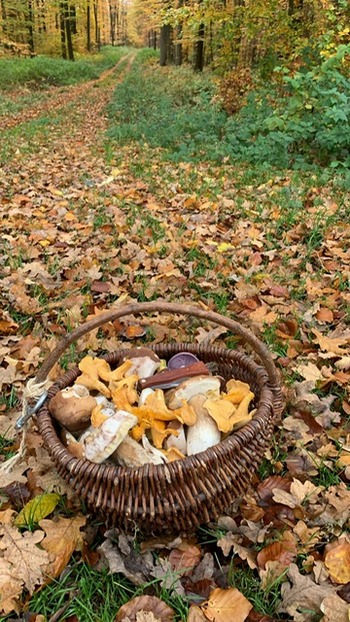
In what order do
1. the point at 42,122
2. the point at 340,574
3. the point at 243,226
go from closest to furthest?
the point at 340,574 → the point at 243,226 → the point at 42,122

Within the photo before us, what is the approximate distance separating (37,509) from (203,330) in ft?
4.89

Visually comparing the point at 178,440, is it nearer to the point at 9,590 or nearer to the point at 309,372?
the point at 9,590

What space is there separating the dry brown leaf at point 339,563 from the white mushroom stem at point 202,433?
0.56 meters

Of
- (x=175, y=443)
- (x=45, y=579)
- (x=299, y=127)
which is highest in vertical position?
(x=299, y=127)

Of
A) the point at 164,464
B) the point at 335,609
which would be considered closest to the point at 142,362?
the point at 164,464

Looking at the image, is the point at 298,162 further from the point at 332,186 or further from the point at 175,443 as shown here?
the point at 175,443

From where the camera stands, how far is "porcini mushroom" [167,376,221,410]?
2.01 m

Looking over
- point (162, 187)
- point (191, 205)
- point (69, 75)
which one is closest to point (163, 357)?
point (191, 205)

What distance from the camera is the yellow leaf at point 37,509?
191 cm

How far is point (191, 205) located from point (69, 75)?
2239 centimetres

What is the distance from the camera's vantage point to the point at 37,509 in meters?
1.94

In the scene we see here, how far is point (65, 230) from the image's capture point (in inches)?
192

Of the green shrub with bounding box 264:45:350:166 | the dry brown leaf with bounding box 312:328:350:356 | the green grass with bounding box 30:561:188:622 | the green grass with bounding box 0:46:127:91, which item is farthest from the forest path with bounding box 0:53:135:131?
the green grass with bounding box 30:561:188:622

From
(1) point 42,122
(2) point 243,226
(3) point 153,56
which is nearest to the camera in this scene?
(2) point 243,226
